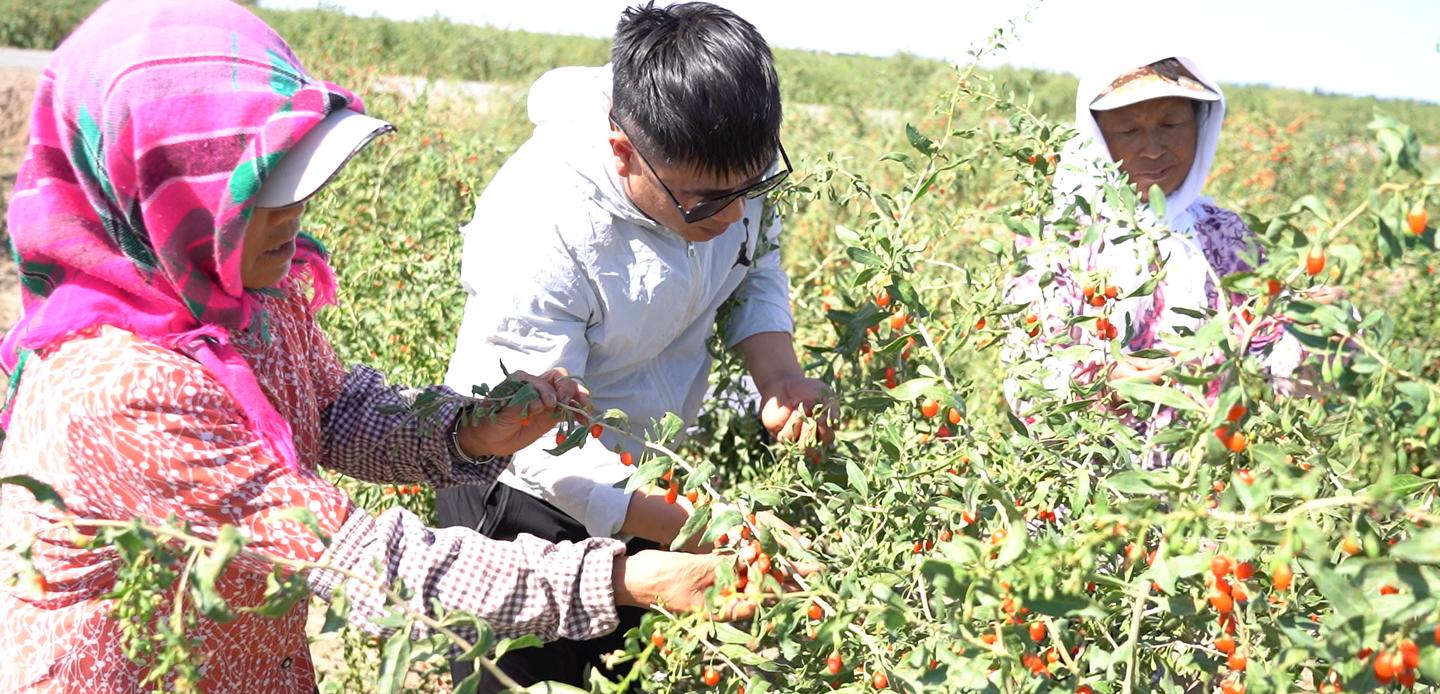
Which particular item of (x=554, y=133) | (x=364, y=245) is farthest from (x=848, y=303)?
(x=364, y=245)

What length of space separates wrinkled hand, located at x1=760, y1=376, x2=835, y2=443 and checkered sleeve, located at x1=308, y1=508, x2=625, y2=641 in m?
0.41

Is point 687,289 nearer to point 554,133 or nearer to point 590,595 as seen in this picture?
point 554,133

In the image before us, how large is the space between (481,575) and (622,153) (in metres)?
0.59

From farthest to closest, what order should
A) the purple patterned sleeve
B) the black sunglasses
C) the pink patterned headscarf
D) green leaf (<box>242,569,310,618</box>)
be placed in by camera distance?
the black sunglasses, the purple patterned sleeve, the pink patterned headscarf, green leaf (<box>242,569,310,618</box>)

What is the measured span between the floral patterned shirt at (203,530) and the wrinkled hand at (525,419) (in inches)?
7.0

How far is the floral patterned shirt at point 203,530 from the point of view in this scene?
116 cm

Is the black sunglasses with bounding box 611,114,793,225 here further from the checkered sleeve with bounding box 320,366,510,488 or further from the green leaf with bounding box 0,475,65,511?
the green leaf with bounding box 0,475,65,511

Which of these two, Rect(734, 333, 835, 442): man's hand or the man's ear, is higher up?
the man's ear

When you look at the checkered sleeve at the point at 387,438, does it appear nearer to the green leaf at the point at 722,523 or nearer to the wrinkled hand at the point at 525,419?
the wrinkled hand at the point at 525,419

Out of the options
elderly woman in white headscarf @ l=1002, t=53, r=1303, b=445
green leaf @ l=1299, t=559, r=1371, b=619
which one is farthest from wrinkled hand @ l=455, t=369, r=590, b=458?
green leaf @ l=1299, t=559, r=1371, b=619

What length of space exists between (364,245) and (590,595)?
2028 millimetres

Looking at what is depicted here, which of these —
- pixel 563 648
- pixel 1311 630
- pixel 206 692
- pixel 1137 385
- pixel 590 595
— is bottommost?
pixel 563 648

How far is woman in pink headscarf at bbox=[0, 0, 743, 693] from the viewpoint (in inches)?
45.7

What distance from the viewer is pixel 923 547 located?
1489 mm
